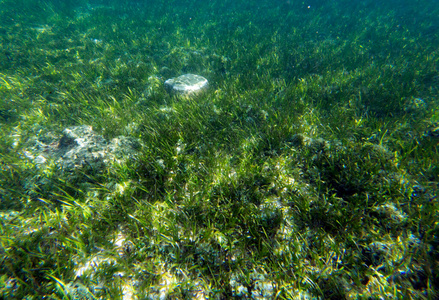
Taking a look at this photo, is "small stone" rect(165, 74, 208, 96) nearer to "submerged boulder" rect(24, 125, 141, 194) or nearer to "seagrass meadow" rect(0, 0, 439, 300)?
"seagrass meadow" rect(0, 0, 439, 300)

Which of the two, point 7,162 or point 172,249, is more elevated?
point 7,162

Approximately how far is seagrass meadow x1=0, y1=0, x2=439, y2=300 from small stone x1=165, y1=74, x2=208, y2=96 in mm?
328

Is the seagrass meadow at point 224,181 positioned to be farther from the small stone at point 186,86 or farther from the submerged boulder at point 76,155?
the small stone at point 186,86

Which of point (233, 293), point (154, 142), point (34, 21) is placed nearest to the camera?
point (233, 293)

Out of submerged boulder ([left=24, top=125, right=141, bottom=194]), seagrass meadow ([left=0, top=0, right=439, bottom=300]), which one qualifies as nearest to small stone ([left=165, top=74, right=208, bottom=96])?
seagrass meadow ([left=0, top=0, right=439, bottom=300])

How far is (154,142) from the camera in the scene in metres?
4.03

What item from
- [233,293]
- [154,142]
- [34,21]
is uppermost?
[34,21]

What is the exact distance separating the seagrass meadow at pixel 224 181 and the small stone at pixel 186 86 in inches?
12.9

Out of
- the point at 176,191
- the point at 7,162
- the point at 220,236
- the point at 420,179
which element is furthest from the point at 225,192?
the point at 7,162

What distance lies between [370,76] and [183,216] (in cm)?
818

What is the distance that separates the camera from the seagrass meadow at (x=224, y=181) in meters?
2.31

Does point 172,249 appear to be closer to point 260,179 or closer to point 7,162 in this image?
point 260,179

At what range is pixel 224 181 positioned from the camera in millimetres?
3168

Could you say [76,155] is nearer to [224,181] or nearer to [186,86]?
[224,181]
